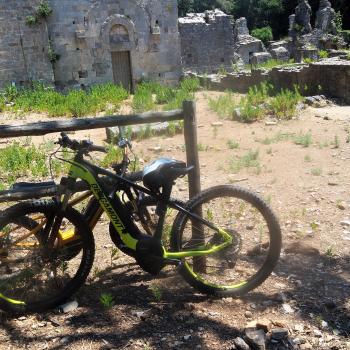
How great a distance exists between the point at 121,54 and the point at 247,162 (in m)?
12.0

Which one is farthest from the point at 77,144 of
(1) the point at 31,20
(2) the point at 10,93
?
(1) the point at 31,20

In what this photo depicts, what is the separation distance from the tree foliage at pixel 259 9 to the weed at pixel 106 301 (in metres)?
39.0

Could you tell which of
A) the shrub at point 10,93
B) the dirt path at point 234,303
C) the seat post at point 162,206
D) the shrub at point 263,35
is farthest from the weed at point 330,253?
the shrub at point 263,35

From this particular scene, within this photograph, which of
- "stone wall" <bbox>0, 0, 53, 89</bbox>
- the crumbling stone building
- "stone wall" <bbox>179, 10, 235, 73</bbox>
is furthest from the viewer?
"stone wall" <bbox>179, 10, 235, 73</bbox>

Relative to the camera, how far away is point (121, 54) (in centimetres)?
1691

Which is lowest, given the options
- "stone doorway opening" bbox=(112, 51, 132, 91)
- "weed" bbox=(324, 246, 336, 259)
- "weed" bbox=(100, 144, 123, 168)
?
"weed" bbox=(324, 246, 336, 259)

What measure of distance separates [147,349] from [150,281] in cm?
83

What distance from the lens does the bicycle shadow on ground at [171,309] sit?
273 centimetres

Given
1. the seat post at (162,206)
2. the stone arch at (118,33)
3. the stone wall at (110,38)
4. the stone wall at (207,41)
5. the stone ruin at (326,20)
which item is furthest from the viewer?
the stone ruin at (326,20)

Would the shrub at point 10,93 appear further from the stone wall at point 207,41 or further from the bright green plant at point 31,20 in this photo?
the stone wall at point 207,41

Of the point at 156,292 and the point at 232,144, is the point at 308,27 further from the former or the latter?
the point at 156,292

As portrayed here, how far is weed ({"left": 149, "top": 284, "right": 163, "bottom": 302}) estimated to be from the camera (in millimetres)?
3115

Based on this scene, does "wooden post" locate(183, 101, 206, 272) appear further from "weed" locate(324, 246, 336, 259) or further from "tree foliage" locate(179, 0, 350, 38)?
"tree foliage" locate(179, 0, 350, 38)

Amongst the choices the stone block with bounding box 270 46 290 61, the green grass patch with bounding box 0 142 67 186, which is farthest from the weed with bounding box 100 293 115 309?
the stone block with bounding box 270 46 290 61
